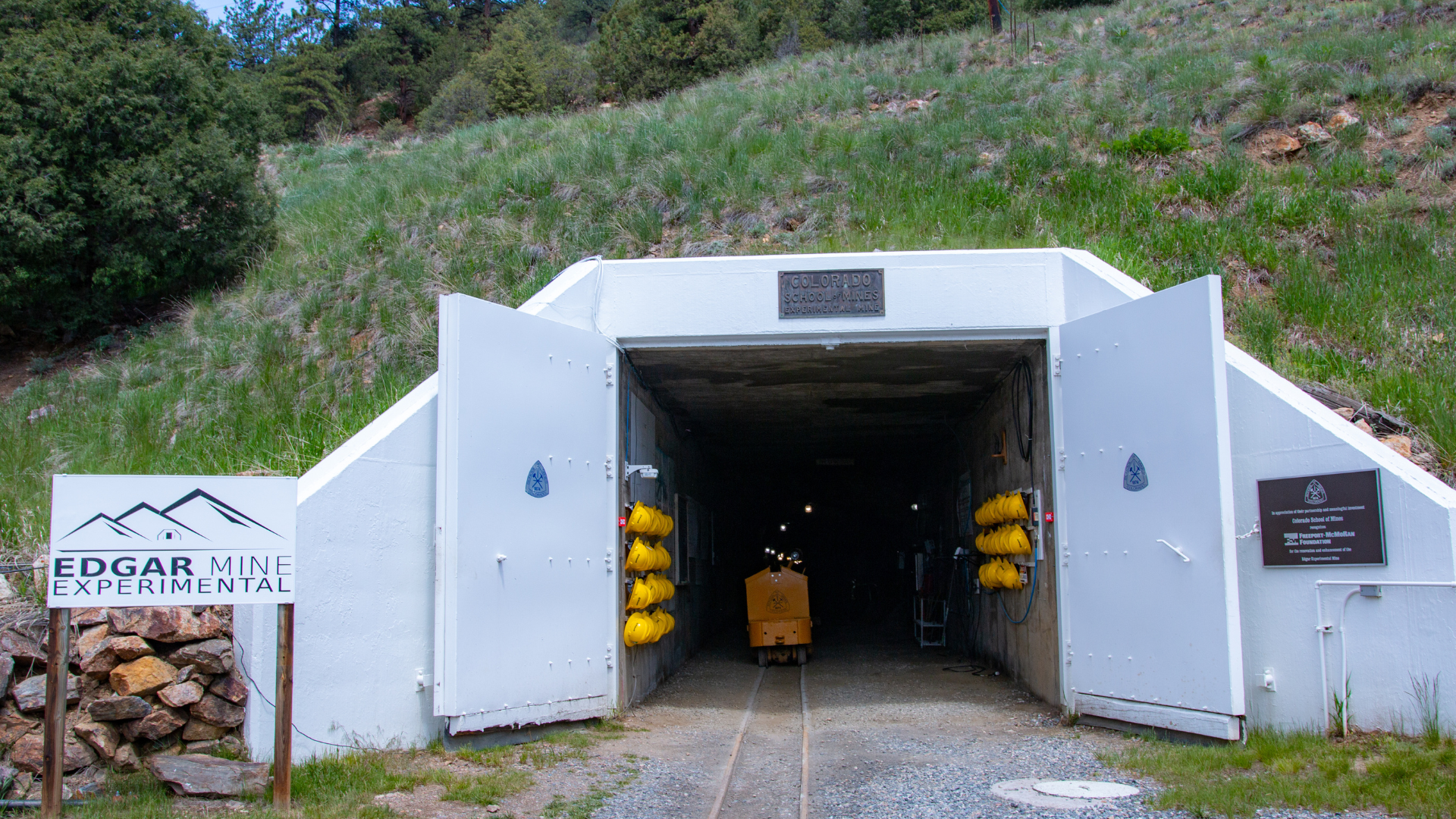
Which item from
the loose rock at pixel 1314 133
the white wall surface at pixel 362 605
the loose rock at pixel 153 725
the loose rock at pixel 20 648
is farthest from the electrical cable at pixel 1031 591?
the loose rock at pixel 1314 133

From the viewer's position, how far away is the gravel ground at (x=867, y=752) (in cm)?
584

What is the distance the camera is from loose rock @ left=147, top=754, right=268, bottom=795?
5.55 meters

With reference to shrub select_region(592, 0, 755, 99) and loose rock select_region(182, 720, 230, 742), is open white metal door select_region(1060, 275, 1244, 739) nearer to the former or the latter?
loose rock select_region(182, 720, 230, 742)

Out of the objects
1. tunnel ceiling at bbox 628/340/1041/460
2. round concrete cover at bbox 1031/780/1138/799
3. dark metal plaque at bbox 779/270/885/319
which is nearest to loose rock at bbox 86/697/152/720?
tunnel ceiling at bbox 628/340/1041/460

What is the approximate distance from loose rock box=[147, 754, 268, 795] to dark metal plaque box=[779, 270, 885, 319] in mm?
5692

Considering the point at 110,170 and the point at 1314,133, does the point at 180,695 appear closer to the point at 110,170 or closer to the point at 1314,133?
the point at 110,170

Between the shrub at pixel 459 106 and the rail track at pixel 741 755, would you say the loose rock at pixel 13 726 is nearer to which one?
the rail track at pixel 741 755

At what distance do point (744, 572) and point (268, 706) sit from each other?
19.3m

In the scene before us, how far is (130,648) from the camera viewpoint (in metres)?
6.09

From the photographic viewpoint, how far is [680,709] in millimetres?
9828

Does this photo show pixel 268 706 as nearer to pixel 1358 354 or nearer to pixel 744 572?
pixel 1358 354

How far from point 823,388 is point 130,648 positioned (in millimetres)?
8540

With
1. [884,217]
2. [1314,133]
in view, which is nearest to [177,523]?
[884,217]

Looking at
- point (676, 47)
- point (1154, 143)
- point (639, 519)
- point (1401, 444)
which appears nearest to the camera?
point (1401, 444)
